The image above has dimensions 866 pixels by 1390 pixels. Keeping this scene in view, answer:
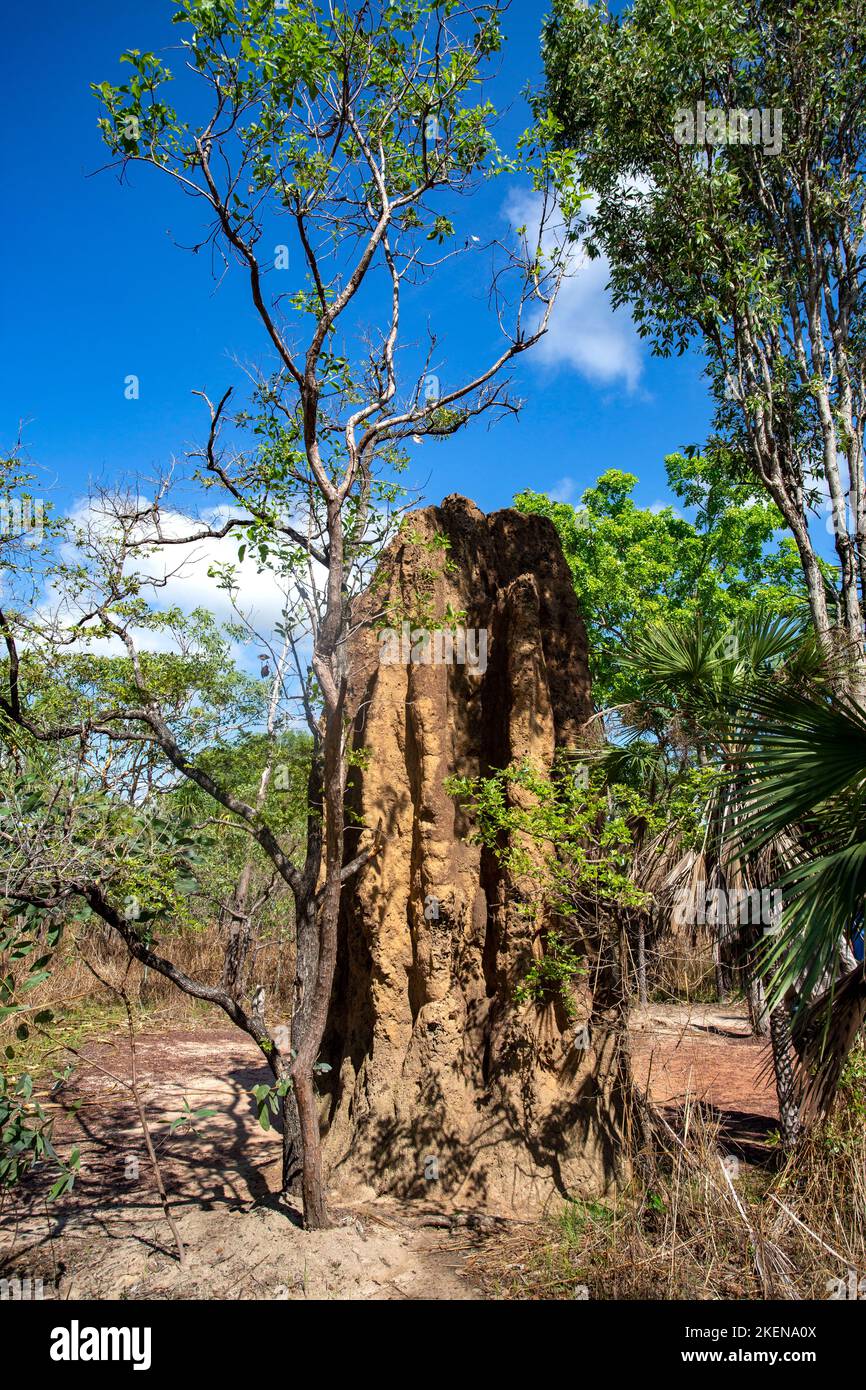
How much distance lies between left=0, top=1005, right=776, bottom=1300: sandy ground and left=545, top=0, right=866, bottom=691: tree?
25.0 ft

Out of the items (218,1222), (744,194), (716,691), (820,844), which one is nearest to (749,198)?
(744,194)

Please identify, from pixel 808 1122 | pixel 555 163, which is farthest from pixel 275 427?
pixel 808 1122

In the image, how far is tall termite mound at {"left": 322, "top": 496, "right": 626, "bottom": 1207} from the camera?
6922 millimetres

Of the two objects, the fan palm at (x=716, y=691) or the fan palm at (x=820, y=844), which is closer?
the fan palm at (x=820, y=844)

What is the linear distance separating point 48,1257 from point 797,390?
1233 centimetres

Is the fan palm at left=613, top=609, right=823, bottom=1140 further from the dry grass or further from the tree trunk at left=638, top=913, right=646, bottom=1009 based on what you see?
the dry grass

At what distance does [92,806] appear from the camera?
5965 mm

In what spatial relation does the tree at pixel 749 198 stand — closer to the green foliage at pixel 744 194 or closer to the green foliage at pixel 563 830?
the green foliage at pixel 744 194

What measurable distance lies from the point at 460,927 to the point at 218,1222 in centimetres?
275

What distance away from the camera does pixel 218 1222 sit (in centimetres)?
639

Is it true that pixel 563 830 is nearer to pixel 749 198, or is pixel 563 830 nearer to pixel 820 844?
pixel 820 844

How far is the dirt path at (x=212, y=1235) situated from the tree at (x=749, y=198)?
25.7 feet

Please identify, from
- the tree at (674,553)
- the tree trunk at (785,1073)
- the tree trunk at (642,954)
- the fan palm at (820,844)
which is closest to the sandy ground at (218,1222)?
the tree trunk at (642,954)

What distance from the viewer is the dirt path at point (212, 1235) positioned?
560 cm
